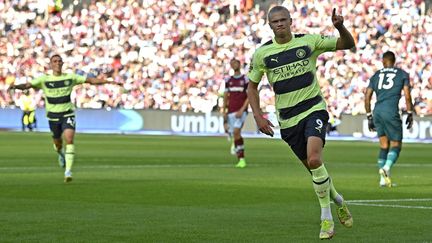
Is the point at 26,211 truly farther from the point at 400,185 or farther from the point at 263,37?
the point at 263,37

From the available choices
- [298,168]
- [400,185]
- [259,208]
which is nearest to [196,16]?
[298,168]

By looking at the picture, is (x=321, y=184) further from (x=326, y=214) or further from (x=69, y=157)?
(x=69, y=157)

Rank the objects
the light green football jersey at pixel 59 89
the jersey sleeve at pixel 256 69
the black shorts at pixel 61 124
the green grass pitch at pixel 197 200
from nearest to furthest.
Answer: the green grass pitch at pixel 197 200, the jersey sleeve at pixel 256 69, the black shorts at pixel 61 124, the light green football jersey at pixel 59 89

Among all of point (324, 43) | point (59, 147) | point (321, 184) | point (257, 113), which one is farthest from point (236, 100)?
point (321, 184)

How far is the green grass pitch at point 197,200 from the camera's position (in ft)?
40.8

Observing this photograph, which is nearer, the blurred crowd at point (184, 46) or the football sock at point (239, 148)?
the football sock at point (239, 148)

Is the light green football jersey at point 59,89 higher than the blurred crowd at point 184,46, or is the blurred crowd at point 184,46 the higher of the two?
the light green football jersey at point 59,89

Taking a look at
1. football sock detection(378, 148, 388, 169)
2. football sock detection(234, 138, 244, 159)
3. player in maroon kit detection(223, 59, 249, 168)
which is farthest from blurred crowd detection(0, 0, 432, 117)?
football sock detection(378, 148, 388, 169)

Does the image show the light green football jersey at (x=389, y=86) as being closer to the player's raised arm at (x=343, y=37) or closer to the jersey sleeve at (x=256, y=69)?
the jersey sleeve at (x=256, y=69)

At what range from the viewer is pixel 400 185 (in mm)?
20953

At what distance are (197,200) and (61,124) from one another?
260 inches

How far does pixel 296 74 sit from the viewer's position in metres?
12.5

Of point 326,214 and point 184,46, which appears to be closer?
point 326,214

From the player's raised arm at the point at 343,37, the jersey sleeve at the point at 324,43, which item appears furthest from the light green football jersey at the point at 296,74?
the player's raised arm at the point at 343,37
